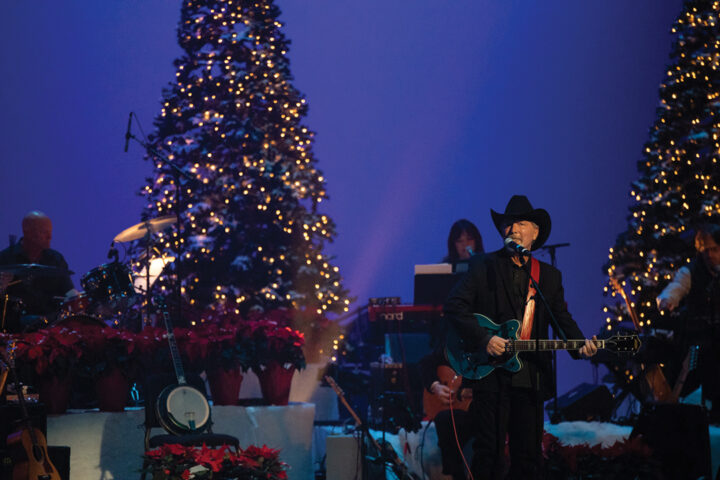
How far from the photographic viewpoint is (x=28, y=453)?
15.9 feet

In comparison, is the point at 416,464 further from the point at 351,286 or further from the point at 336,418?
the point at 351,286

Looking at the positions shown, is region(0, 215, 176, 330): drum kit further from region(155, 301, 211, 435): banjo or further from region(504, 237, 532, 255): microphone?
region(504, 237, 532, 255): microphone

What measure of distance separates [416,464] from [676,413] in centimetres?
188

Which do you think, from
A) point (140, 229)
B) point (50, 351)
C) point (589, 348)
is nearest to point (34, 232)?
point (140, 229)

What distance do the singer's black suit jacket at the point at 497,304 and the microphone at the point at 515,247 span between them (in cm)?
20

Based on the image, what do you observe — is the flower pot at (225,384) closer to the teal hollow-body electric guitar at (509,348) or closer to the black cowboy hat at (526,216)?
the teal hollow-body electric guitar at (509,348)

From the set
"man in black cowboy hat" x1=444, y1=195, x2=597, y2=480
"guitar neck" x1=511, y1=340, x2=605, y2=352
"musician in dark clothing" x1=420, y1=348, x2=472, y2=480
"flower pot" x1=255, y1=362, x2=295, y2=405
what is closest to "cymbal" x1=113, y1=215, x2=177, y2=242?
"flower pot" x1=255, y1=362, x2=295, y2=405

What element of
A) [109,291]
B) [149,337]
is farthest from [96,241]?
[149,337]

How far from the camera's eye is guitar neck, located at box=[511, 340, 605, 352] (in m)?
3.86

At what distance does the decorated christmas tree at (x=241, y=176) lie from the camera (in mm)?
10156

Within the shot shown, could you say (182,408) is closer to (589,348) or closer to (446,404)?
(446,404)

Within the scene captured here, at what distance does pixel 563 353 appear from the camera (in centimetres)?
1266

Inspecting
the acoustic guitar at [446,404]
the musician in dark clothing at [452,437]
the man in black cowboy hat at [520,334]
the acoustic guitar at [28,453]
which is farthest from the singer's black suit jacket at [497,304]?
the acoustic guitar at [28,453]

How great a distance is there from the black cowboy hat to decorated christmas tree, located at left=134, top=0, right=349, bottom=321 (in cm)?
591
